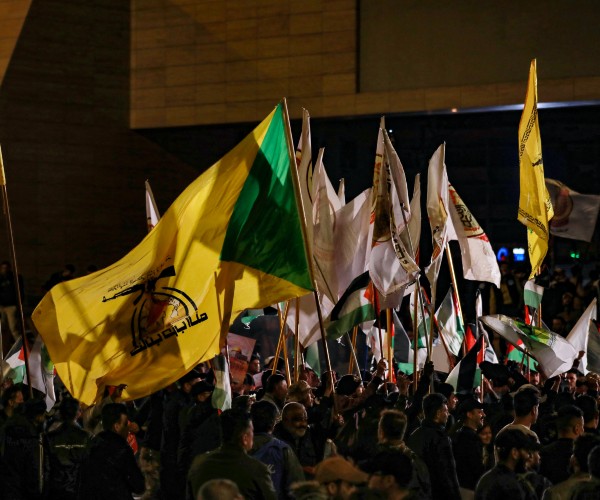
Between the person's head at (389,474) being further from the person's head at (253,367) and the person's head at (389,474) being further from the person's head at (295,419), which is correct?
the person's head at (253,367)

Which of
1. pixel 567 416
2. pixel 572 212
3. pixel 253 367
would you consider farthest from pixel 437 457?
pixel 572 212

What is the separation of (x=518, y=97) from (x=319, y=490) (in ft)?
77.4

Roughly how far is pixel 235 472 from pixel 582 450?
5.82ft

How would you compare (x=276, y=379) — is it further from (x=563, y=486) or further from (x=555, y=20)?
(x=555, y=20)

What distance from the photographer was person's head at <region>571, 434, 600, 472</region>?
6.93 m

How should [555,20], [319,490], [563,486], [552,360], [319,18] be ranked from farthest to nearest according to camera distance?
1. [319,18]
2. [555,20]
3. [552,360]
4. [563,486]
5. [319,490]

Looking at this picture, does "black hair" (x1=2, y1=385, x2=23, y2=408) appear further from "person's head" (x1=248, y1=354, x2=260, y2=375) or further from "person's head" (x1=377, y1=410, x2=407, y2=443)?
"person's head" (x1=248, y1=354, x2=260, y2=375)

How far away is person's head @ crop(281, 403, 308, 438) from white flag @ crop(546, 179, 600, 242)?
907 cm

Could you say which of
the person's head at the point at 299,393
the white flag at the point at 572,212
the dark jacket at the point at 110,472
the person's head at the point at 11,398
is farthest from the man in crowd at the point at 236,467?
the white flag at the point at 572,212

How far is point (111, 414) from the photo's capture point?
9047 mm

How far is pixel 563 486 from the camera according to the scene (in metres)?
6.79

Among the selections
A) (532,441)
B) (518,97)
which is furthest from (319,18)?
(532,441)

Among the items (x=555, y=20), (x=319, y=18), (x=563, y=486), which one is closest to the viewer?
(x=563, y=486)

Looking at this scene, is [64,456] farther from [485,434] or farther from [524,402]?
[524,402]
